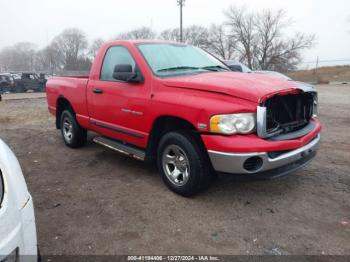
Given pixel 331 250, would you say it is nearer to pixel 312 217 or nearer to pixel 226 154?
pixel 312 217

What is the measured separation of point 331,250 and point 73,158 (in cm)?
419

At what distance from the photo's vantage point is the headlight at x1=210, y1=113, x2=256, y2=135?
3.34 m

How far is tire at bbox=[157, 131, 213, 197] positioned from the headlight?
448mm

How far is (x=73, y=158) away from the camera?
5691 mm

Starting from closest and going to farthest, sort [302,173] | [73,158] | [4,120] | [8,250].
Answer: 1. [8,250]
2. [302,173]
3. [73,158]
4. [4,120]

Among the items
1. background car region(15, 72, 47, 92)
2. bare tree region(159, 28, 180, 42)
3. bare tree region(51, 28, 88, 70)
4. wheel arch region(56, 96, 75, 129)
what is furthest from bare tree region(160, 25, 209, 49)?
wheel arch region(56, 96, 75, 129)

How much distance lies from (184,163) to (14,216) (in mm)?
2189

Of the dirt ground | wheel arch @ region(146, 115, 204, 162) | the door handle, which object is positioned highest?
the door handle

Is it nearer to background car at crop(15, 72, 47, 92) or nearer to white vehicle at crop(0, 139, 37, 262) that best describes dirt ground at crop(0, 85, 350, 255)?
white vehicle at crop(0, 139, 37, 262)

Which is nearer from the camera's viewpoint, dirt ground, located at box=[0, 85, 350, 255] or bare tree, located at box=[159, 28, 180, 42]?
dirt ground, located at box=[0, 85, 350, 255]

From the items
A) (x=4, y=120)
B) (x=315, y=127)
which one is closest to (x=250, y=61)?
(x=4, y=120)

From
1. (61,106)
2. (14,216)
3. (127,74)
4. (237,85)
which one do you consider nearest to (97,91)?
(127,74)

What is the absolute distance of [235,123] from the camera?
11.0 ft

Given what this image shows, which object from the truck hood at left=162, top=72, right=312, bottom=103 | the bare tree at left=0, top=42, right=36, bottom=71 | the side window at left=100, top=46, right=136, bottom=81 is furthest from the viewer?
the bare tree at left=0, top=42, right=36, bottom=71
